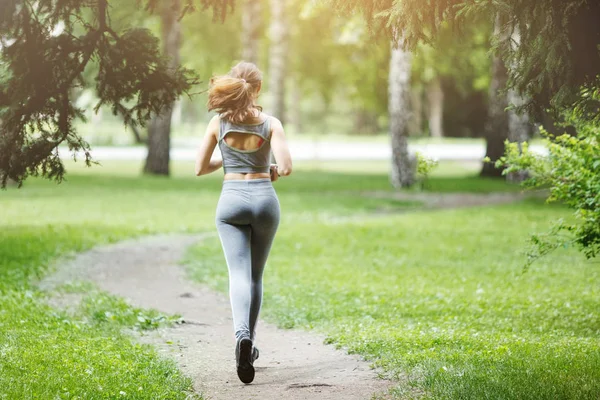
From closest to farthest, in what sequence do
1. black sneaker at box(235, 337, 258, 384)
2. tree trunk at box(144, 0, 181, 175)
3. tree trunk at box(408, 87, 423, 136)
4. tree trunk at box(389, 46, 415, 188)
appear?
black sneaker at box(235, 337, 258, 384) → tree trunk at box(389, 46, 415, 188) → tree trunk at box(144, 0, 181, 175) → tree trunk at box(408, 87, 423, 136)

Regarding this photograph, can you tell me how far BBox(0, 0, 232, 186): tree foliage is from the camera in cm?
889

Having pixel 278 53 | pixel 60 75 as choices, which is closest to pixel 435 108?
pixel 278 53

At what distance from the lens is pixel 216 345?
331 inches

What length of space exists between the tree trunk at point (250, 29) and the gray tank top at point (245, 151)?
92.5 feet

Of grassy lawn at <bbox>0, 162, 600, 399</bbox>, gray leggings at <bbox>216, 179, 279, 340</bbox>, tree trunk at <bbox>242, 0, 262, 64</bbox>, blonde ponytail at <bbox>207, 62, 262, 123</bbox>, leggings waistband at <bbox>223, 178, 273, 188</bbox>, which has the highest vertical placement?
tree trunk at <bbox>242, 0, 262, 64</bbox>

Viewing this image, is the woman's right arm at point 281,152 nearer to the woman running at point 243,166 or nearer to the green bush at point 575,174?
the woman running at point 243,166

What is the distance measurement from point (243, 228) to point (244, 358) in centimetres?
95

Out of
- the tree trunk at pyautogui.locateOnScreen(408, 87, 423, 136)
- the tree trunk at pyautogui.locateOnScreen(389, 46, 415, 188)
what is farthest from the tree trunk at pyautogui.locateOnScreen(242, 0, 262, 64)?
the tree trunk at pyautogui.locateOnScreen(408, 87, 423, 136)

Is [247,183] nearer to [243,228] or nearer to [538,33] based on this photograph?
[243,228]

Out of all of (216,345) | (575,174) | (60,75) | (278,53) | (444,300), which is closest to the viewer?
(216,345)

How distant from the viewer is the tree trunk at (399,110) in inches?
1117

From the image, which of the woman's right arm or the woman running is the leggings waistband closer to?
the woman running

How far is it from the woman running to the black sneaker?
0.01 meters

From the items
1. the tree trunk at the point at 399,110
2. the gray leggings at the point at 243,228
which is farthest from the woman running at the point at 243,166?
the tree trunk at the point at 399,110
